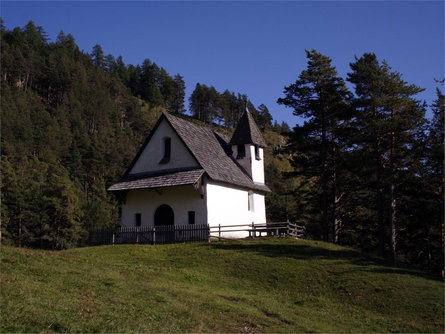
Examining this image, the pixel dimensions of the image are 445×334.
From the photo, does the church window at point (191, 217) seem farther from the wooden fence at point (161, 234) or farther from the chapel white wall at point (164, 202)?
the wooden fence at point (161, 234)

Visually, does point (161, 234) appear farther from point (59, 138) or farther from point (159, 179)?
point (59, 138)

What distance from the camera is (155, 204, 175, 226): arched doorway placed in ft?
93.0

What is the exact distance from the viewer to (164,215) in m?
28.7

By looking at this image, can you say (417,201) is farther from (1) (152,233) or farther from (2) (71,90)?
(2) (71,90)

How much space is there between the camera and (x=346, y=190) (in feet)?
108

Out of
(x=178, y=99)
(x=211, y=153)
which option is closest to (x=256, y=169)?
(x=211, y=153)

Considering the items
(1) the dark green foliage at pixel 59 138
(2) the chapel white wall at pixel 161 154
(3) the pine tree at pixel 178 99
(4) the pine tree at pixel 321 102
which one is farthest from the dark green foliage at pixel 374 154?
(3) the pine tree at pixel 178 99

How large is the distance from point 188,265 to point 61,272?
7630 millimetres

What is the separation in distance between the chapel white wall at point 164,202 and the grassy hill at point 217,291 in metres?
4.28

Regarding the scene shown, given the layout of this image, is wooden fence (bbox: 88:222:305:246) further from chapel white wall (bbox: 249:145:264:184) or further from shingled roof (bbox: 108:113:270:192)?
chapel white wall (bbox: 249:145:264:184)

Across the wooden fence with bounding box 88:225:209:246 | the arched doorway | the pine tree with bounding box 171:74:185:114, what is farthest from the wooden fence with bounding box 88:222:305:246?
the pine tree with bounding box 171:74:185:114

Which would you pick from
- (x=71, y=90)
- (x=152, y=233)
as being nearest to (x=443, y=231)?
(x=152, y=233)

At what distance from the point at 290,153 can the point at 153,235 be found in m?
14.8

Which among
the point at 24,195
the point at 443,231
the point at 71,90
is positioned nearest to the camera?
the point at 443,231
